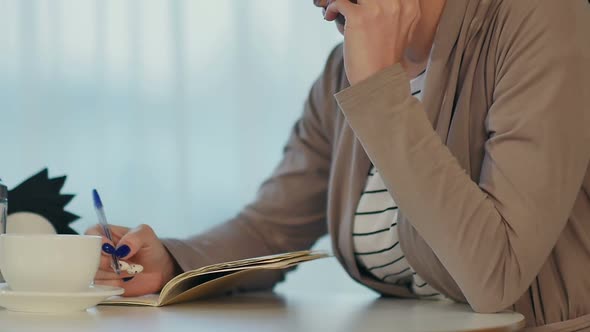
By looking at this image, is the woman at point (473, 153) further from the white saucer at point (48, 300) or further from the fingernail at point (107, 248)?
the white saucer at point (48, 300)

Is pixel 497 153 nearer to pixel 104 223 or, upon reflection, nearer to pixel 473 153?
pixel 473 153

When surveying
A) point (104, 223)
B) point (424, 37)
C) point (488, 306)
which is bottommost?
point (488, 306)

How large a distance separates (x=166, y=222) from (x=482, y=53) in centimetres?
141

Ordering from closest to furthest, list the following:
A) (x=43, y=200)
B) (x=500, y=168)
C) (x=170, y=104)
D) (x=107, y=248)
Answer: (x=500, y=168) → (x=107, y=248) → (x=43, y=200) → (x=170, y=104)

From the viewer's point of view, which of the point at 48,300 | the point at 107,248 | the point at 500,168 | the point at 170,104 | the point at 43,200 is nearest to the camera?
the point at 48,300

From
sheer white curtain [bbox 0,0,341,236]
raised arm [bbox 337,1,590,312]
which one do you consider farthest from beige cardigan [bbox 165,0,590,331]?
sheer white curtain [bbox 0,0,341,236]

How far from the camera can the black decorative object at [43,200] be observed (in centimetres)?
116

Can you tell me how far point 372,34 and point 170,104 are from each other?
138cm

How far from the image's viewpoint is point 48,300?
2.71 ft

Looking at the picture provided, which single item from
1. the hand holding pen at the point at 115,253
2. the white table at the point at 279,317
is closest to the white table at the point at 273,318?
the white table at the point at 279,317

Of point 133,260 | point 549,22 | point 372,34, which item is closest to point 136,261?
point 133,260

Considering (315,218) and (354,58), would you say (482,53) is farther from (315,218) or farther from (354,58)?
(315,218)

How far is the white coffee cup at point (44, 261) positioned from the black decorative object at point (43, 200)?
0.31m

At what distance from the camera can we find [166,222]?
2287mm
